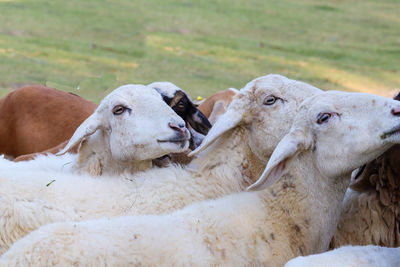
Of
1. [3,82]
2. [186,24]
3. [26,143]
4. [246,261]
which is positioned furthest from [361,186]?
[186,24]

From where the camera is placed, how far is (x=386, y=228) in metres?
3.79

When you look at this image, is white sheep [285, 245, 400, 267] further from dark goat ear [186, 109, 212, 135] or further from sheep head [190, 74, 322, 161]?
dark goat ear [186, 109, 212, 135]

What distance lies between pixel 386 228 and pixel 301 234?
59 cm

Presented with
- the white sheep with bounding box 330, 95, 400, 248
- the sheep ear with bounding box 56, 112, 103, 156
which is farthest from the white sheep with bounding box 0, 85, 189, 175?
the white sheep with bounding box 330, 95, 400, 248

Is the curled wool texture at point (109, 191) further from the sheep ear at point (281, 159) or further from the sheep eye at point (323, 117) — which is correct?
the sheep eye at point (323, 117)

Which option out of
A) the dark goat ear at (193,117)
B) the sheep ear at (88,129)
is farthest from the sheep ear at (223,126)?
the dark goat ear at (193,117)

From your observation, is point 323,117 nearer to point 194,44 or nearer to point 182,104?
point 182,104

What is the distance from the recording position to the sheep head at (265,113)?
3.95m

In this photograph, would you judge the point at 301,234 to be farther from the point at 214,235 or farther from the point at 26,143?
the point at 26,143

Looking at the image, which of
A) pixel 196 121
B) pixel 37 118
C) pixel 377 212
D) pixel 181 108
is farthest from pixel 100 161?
pixel 37 118

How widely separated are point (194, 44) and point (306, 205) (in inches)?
410

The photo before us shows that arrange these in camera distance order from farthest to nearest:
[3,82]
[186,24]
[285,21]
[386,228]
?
[285,21], [186,24], [3,82], [386,228]

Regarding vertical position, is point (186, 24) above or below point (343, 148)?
below

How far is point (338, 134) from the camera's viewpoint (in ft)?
11.1
